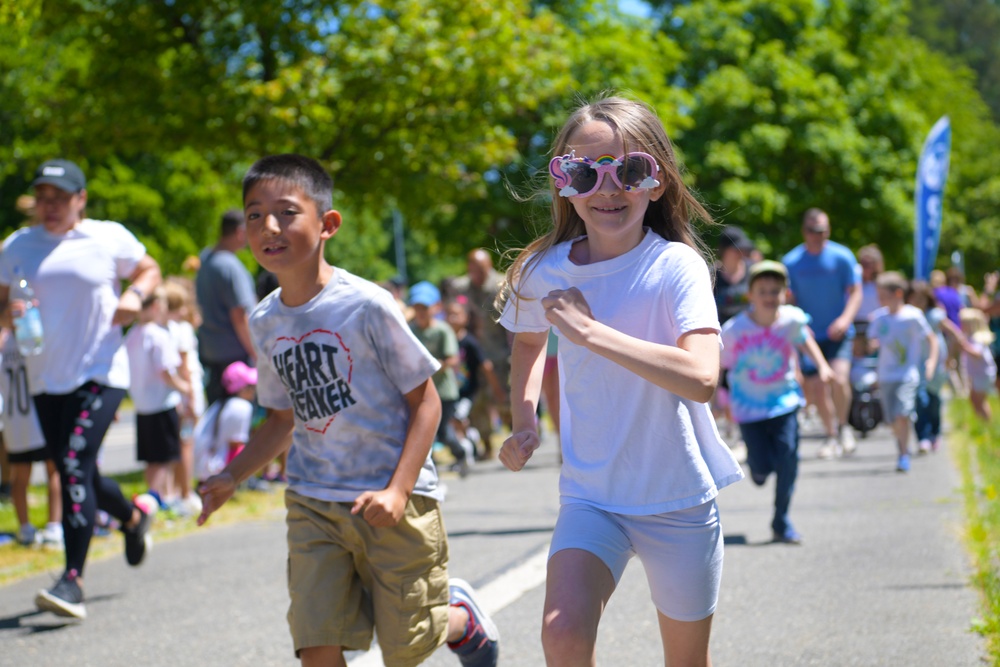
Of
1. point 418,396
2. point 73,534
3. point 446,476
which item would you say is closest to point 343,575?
point 418,396

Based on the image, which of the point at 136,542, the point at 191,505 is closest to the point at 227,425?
the point at 191,505

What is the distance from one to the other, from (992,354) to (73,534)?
37.8ft

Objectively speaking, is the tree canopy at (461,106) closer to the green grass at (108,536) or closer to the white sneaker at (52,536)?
the green grass at (108,536)

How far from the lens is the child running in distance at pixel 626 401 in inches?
128

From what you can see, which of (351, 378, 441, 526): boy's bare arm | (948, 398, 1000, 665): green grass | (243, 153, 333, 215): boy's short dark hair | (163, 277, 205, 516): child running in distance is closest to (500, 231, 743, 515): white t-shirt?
(351, 378, 441, 526): boy's bare arm

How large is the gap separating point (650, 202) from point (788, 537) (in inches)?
174

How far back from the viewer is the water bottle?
20.8 ft

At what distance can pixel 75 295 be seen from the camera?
6.50 metres

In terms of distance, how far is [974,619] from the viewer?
546 centimetres

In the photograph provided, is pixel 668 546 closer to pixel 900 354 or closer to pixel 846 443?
pixel 900 354

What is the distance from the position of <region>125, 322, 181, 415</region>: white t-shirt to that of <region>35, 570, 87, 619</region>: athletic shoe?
350 centimetres

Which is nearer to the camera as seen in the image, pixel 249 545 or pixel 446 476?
pixel 249 545

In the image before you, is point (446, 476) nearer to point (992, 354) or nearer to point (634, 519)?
point (992, 354)

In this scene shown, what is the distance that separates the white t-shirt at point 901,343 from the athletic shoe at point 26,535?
7.22 meters
